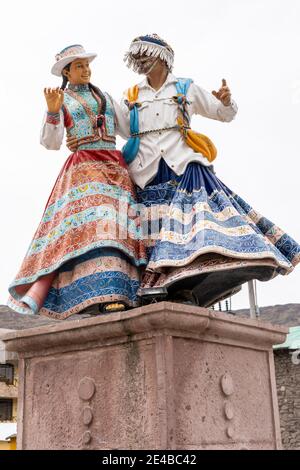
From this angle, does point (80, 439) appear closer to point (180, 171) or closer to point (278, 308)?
point (180, 171)

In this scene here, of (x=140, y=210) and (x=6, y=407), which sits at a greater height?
(x=6, y=407)

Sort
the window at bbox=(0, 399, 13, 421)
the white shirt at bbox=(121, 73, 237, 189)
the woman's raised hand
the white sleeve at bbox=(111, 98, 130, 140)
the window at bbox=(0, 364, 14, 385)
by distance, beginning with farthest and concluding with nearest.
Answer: the window at bbox=(0, 399, 13, 421) → the window at bbox=(0, 364, 14, 385) → the white sleeve at bbox=(111, 98, 130, 140) → the white shirt at bbox=(121, 73, 237, 189) → the woman's raised hand

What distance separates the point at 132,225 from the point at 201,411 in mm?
1314

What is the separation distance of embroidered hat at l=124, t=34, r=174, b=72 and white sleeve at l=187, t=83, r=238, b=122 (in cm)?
27

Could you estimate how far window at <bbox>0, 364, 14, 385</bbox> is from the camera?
22.0 meters

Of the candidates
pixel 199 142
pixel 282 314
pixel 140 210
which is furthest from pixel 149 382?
pixel 282 314

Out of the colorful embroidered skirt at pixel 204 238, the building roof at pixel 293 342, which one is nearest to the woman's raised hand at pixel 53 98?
the colorful embroidered skirt at pixel 204 238

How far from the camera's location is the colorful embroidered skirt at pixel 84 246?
4035 millimetres

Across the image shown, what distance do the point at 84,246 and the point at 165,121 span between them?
111 cm

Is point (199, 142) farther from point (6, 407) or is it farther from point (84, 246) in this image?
point (6, 407)

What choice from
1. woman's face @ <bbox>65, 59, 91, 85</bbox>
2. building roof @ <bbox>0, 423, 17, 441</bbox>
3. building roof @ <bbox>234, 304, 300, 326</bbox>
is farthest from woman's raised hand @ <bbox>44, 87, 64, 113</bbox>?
building roof @ <bbox>234, 304, 300, 326</bbox>

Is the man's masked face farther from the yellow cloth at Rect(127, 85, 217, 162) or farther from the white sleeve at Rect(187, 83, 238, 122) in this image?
the yellow cloth at Rect(127, 85, 217, 162)

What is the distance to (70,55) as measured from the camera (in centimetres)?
454

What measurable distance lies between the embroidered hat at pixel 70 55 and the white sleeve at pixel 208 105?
29.6 inches
